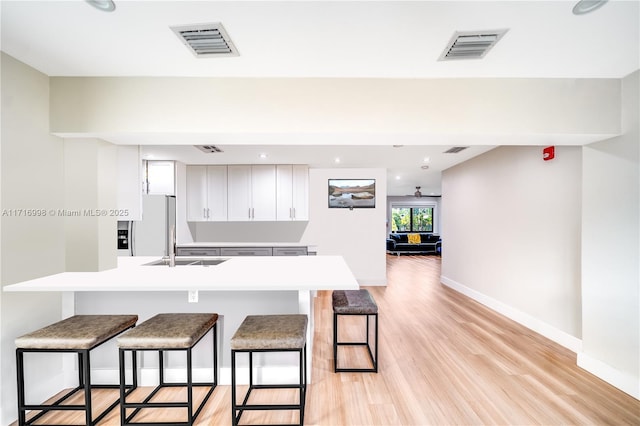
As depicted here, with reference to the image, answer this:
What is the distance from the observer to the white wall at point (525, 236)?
10.00ft

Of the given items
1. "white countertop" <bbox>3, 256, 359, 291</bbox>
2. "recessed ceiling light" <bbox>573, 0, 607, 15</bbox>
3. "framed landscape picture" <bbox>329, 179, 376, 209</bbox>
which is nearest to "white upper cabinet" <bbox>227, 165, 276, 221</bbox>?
"framed landscape picture" <bbox>329, 179, 376, 209</bbox>

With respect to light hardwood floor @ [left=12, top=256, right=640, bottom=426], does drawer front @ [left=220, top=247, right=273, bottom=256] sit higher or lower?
higher

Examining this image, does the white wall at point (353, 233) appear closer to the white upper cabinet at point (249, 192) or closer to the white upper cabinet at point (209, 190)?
the white upper cabinet at point (249, 192)

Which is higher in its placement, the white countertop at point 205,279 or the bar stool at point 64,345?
the white countertop at point 205,279

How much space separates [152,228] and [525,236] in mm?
5011

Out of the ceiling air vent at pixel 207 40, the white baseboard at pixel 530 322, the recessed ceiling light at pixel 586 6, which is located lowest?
the white baseboard at pixel 530 322

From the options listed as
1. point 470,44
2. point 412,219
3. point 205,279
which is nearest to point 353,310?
point 205,279

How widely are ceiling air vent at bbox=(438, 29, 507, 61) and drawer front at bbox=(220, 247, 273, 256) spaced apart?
3737 millimetres

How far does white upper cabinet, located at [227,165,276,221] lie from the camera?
5297 millimetres

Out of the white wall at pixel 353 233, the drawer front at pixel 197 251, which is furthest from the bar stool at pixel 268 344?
the white wall at pixel 353 233

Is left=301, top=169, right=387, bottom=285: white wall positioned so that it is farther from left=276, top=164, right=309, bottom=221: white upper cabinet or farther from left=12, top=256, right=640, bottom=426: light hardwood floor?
left=12, top=256, right=640, bottom=426: light hardwood floor

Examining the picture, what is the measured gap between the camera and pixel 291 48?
6.02ft

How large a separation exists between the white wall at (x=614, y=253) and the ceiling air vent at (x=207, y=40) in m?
2.77

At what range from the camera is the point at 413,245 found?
11.9 meters
